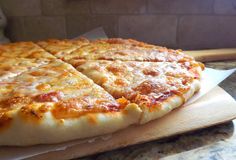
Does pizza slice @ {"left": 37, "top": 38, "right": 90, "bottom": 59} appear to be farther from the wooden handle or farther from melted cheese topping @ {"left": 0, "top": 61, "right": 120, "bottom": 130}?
the wooden handle

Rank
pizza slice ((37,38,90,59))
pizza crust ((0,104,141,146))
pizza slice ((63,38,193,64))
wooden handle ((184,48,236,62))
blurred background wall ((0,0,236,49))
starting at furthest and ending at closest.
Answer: blurred background wall ((0,0,236,49))
wooden handle ((184,48,236,62))
pizza slice ((37,38,90,59))
pizza slice ((63,38,193,64))
pizza crust ((0,104,141,146))

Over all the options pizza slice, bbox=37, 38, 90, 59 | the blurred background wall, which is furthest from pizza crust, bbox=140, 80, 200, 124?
the blurred background wall

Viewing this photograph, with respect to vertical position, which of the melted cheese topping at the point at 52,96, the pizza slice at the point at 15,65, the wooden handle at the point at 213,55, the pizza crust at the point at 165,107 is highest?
the melted cheese topping at the point at 52,96

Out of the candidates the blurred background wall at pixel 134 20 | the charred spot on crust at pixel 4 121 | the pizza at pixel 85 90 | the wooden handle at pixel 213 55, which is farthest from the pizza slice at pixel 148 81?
the blurred background wall at pixel 134 20

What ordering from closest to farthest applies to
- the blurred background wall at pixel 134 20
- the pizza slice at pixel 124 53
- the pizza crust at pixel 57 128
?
1. the pizza crust at pixel 57 128
2. the pizza slice at pixel 124 53
3. the blurred background wall at pixel 134 20

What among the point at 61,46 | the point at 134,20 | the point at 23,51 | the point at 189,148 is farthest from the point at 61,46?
the point at 189,148

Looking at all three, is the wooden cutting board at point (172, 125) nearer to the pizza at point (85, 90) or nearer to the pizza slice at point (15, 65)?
the pizza at point (85, 90)

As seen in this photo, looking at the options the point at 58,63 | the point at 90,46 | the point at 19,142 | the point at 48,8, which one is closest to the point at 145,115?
the point at 19,142

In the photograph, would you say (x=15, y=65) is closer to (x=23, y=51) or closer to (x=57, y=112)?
(x=23, y=51)
